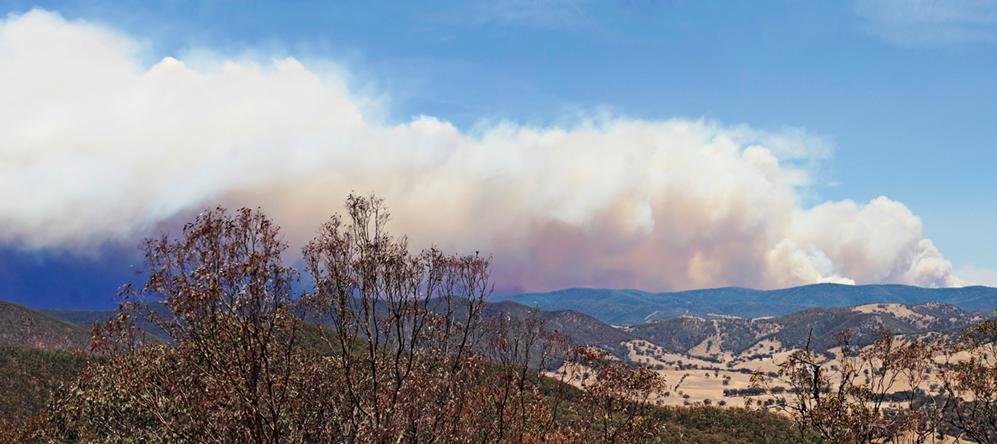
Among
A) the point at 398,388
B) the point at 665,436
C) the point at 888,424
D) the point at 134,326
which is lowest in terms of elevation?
the point at 665,436

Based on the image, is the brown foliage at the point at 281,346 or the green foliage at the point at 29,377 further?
the green foliage at the point at 29,377

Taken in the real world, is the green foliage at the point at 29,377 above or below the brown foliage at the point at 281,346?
below

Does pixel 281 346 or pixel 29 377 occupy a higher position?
pixel 281 346

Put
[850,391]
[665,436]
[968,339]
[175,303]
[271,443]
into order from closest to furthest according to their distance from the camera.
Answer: [175,303] < [271,443] < [850,391] < [968,339] < [665,436]

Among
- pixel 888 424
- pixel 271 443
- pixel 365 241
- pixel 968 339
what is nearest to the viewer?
pixel 271 443

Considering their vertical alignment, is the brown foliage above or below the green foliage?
above

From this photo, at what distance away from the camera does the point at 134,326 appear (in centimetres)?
2069

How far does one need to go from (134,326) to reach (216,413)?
13.5ft

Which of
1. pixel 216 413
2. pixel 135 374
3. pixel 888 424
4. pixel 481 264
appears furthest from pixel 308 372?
pixel 888 424

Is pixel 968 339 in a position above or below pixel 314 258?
below

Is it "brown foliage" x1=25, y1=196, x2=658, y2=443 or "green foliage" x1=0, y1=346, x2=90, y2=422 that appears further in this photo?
"green foliage" x1=0, y1=346, x2=90, y2=422

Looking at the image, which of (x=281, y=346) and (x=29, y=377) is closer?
(x=281, y=346)

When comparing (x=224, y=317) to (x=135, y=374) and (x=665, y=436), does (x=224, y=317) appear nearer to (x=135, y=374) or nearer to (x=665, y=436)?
(x=135, y=374)

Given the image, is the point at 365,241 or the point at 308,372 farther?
the point at 308,372
